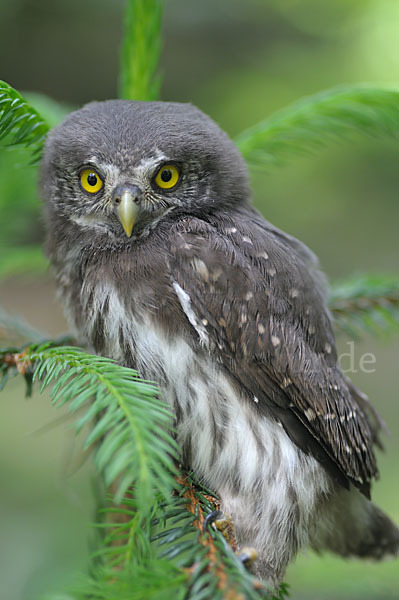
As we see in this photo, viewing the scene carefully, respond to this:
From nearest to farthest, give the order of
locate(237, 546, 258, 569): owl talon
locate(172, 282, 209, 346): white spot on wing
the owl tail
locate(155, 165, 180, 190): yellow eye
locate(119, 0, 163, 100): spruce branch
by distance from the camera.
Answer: locate(237, 546, 258, 569): owl talon
locate(172, 282, 209, 346): white spot on wing
locate(155, 165, 180, 190): yellow eye
locate(119, 0, 163, 100): spruce branch
the owl tail

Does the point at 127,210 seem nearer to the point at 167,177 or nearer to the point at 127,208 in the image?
the point at 127,208

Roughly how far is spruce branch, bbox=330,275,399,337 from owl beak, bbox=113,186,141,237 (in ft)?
3.58

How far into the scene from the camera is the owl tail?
100 inches

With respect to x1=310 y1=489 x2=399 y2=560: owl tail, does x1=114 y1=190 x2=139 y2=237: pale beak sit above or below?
above

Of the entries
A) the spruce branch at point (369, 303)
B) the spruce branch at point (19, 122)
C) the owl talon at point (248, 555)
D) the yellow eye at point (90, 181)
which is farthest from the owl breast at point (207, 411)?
the spruce branch at point (369, 303)

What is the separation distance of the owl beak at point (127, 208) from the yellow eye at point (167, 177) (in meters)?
0.15

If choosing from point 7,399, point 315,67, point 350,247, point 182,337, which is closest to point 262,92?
point 315,67

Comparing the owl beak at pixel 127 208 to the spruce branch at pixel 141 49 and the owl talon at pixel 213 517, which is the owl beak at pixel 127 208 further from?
the owl talon at pixel 213 517

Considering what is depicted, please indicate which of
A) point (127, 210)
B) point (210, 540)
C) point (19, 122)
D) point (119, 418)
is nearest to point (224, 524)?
point (210, 540)

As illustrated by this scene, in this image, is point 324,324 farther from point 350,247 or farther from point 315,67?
point 350,247

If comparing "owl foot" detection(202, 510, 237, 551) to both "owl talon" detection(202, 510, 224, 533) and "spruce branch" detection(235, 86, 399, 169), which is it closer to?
"owl talon" detection(202, 510, 224, 533)

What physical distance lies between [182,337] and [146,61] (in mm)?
1217

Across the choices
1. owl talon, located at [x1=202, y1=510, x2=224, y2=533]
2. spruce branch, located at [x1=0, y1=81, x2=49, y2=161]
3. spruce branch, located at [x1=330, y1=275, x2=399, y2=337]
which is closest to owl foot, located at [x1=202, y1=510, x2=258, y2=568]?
owl talon, located at [x1=202, y1=510, x2=224, y2=533]

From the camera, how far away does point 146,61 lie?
7.97 ft
